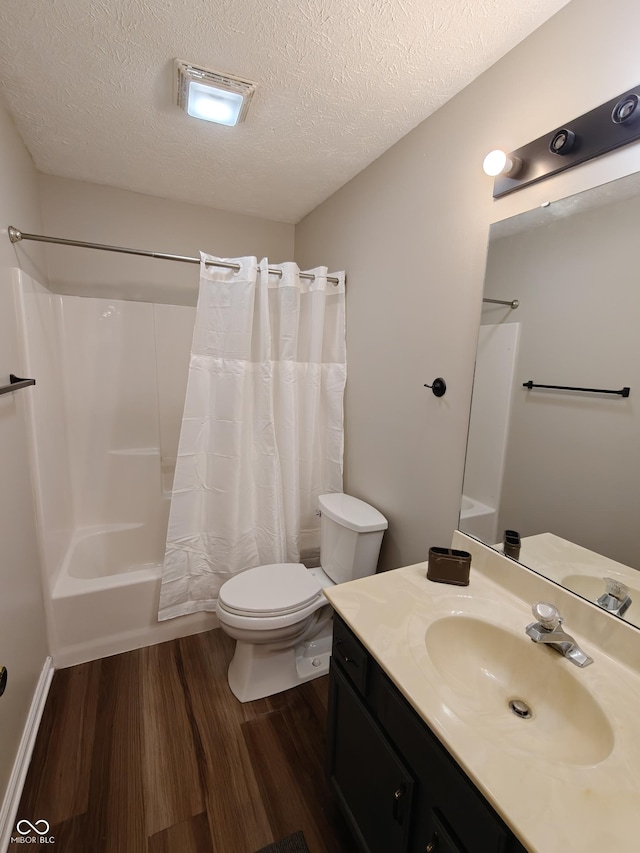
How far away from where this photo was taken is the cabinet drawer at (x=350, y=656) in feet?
3.21

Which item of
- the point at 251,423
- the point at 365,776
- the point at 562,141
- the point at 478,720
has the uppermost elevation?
the point at 562,141

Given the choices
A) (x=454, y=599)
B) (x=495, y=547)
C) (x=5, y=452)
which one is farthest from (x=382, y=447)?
(x=5, y=452)

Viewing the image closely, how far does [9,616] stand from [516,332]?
189cm

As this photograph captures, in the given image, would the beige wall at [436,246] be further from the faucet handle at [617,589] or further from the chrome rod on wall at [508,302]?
the faucet handle at [617,589]

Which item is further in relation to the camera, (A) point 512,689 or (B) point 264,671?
(B) point 264,671

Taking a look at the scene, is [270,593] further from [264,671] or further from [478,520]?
[478,520]

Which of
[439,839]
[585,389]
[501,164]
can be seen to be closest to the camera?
[439,839]

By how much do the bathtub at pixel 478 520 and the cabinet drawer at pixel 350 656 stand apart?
55 centimetres

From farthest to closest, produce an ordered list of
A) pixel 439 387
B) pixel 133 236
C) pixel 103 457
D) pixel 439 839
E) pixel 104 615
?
pixel 103 457
pixel 133 236
pixel 104 615
pixel 439 387
pixel 439 839

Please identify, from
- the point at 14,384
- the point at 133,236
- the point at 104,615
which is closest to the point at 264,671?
the point at 104,615

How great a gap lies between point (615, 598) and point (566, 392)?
0.53 m

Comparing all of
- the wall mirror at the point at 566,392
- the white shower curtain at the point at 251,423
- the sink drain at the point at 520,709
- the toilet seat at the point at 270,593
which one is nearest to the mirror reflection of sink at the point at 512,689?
the sink drain at the point at 520,709

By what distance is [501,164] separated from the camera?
109 centimetres

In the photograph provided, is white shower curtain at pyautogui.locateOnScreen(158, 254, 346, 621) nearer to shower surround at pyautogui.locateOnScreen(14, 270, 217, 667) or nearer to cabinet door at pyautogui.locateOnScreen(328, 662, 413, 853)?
shower surround at pyautogui.locateOnScreen(14, 270, 217, 667)
